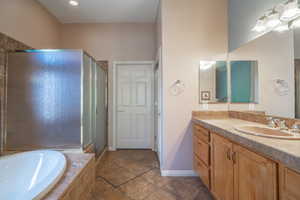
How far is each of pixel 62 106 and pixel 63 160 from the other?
0.72 metres

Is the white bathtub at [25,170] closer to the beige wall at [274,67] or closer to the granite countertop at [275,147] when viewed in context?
the granite countertop at [275,147]

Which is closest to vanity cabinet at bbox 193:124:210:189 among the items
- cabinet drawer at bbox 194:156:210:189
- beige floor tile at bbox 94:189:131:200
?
cabinet drawer at bbox 194:156:210:189

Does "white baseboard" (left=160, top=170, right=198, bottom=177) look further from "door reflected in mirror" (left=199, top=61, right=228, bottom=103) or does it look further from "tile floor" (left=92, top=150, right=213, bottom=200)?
"door reflected in mirror" (left=199, top=61, right=228, bottom=103)

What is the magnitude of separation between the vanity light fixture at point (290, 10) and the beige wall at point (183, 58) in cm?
89

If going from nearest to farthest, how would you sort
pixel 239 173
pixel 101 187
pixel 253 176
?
pixel 253 176 → pixel 239 173 → pixel 101 187

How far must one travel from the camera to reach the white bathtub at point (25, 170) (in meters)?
1.30

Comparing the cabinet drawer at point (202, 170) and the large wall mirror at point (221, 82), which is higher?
the large wall mirror at point (221, 82)

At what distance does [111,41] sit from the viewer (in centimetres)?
317

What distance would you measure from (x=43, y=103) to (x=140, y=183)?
64.0 inches

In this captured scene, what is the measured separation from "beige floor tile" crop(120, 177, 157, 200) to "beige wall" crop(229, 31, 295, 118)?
1668mm

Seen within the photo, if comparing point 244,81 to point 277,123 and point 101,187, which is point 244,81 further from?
point 101,187

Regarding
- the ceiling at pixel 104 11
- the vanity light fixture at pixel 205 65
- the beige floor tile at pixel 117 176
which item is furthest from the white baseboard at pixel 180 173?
the ceiling at pixel 104 11

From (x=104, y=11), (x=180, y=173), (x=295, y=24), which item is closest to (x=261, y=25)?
(x=295, y=24)

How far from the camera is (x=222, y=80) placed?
220cm
